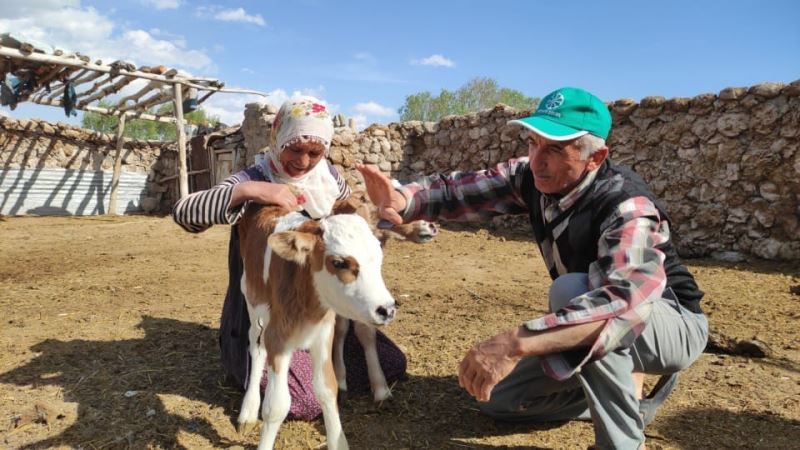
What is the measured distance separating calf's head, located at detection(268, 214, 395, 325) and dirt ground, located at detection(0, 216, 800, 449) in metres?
0.96

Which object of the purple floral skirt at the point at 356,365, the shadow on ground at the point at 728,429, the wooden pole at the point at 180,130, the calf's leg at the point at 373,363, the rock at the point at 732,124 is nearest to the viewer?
the shadow on ground at the point at 728,429

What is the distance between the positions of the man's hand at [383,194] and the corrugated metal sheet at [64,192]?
18.4 m

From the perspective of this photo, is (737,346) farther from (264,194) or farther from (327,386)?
(264,194)

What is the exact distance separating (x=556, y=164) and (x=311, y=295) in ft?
4.36

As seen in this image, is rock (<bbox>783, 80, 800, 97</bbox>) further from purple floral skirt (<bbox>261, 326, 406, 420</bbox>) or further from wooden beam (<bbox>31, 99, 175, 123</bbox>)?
wooden beam (<bbox>31, 99, 175, 123</bbox>)

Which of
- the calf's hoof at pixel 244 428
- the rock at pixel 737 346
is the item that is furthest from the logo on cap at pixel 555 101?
the rock at pixel 737 346

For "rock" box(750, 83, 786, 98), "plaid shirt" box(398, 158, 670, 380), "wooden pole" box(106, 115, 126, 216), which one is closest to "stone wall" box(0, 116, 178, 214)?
"wooden pole" box(106, 115, 126, 216)

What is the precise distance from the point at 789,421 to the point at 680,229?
632cm

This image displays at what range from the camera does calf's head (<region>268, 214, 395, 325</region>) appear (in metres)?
2.40

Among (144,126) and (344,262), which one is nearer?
(344,262)

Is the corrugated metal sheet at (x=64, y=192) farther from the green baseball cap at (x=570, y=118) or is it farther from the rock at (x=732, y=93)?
the green baseball cap at (x=570, y=118)

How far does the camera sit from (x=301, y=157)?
3381mm

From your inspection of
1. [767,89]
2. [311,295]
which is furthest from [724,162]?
[311,295]

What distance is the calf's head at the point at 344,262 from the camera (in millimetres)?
2402
